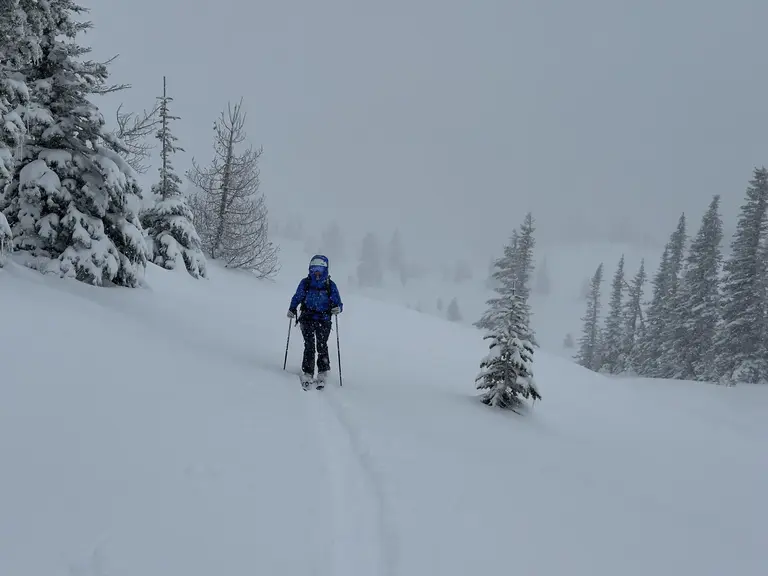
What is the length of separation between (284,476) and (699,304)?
114 ft

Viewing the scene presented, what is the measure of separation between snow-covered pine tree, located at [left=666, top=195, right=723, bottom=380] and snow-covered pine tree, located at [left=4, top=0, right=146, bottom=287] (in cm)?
3363

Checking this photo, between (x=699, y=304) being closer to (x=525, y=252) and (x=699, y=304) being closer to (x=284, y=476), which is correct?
(x=525, y=252)

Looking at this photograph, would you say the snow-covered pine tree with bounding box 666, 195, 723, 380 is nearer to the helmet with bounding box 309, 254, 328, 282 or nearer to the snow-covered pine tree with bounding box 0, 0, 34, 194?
the helmet with bounding box 309, 254, 328, 282

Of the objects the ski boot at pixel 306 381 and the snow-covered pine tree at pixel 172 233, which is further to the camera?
the snow-covered pine tree at pixel 172 233

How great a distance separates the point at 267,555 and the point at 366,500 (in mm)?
1217

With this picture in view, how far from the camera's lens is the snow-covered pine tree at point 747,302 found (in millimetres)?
25016

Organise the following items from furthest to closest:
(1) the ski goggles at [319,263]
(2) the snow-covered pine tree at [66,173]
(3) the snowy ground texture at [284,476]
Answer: (2) the snow-covered pine tree at [66,173]
(1) the ski goggles at [319,263]
(3) the snowy ground texture at [284,476]

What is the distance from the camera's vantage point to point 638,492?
625 cm

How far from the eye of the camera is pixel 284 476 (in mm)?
4371

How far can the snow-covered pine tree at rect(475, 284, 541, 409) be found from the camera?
938 cm

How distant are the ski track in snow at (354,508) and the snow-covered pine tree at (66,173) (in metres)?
6.67

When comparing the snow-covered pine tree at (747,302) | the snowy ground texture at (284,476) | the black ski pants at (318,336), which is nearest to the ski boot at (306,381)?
the snowy ground texture at (284,476)

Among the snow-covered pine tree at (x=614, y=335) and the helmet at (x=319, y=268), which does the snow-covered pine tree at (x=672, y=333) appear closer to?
the snow-covered pine tree at (x=614, y=335)

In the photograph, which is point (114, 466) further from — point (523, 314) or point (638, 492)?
A: point (523, 314)
